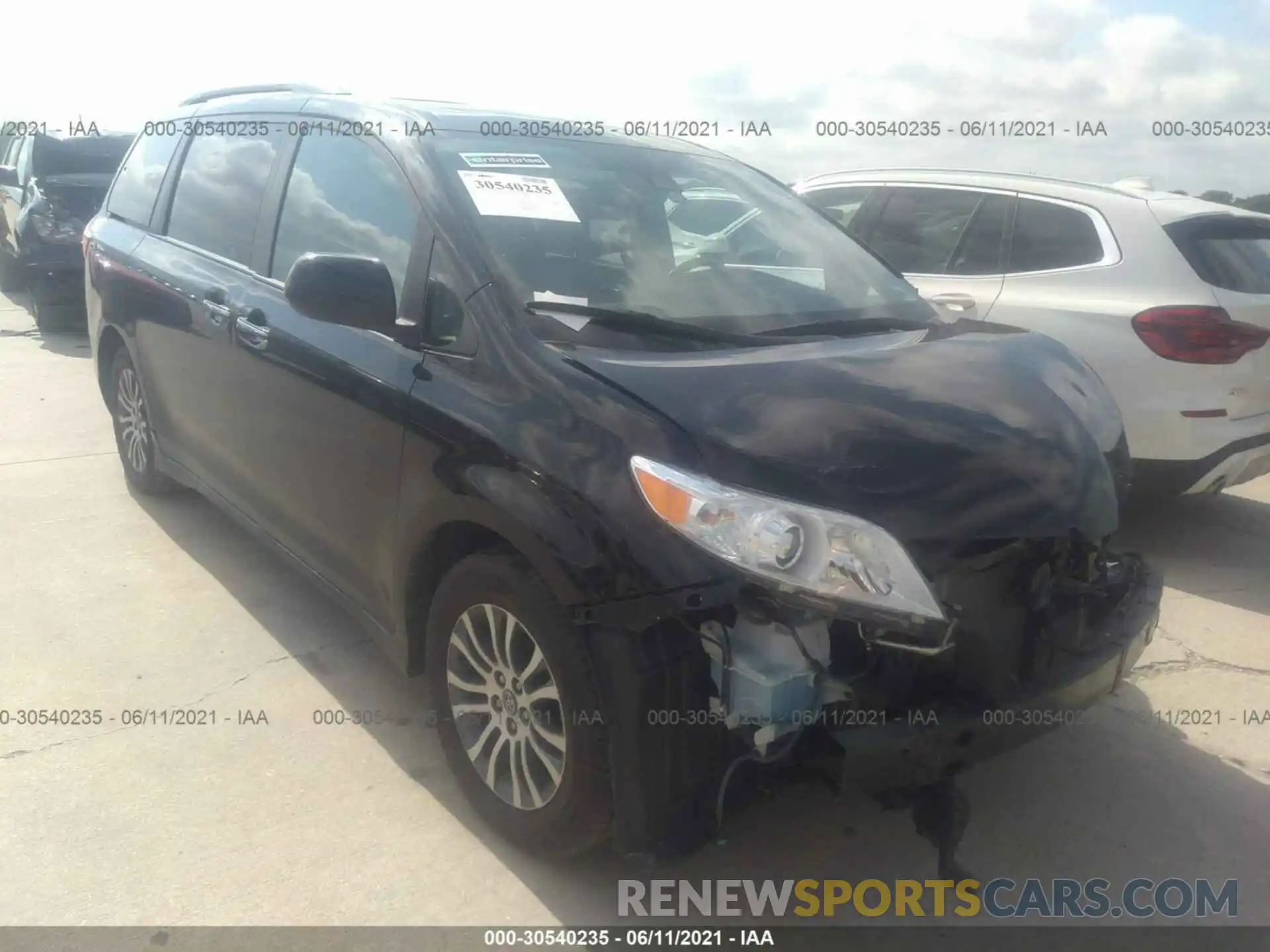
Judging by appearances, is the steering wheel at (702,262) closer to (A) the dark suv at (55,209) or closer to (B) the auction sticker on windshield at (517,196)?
(B) the auction sticker on windshield at (517,196)

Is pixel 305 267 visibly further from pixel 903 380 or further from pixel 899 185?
pixel 899 185

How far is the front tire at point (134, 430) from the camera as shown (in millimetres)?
4855

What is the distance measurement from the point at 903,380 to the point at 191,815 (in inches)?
89.1

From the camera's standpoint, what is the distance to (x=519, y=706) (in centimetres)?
255

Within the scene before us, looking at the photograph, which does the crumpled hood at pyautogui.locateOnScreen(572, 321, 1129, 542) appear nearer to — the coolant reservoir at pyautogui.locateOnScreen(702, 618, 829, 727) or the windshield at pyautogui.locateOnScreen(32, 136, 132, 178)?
the coolant reservoir at pyautogui.locateOnScreen(702, 618, 829, 727)

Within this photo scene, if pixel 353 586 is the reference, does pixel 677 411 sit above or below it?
above

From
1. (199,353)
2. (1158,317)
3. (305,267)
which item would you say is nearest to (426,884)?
(305,267)

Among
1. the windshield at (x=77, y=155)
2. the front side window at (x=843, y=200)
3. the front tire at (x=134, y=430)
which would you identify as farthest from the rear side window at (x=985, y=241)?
the windshield at (x=77, y=155)

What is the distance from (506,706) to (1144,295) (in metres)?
3.61

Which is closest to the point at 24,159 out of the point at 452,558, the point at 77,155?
the point at 77,155

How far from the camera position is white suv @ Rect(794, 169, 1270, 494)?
453 centimetres

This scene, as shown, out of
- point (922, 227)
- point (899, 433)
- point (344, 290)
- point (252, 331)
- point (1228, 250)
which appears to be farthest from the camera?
point (922, 227)

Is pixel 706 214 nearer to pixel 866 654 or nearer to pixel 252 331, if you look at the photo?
pixel 252 331

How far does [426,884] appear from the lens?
2629 mm
